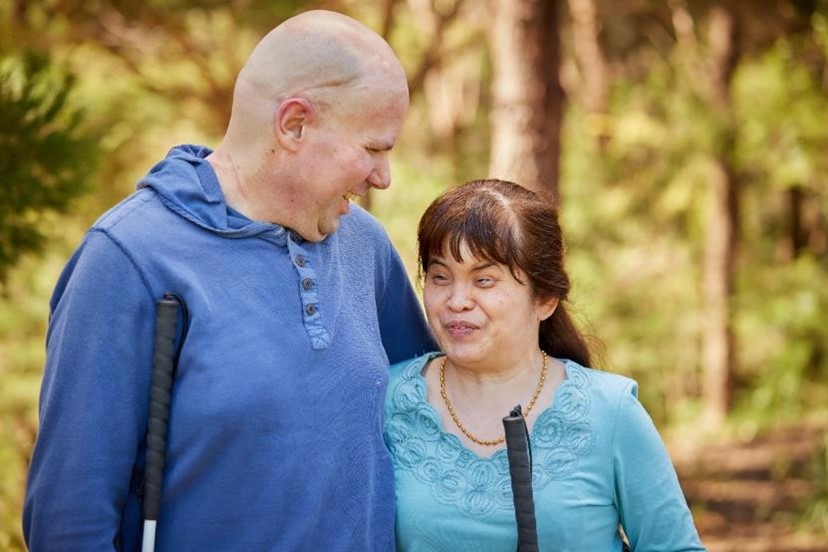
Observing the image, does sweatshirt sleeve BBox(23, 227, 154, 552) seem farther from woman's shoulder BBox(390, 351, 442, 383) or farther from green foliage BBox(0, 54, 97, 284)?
green foliage BBox(0, 54, 97, 284)

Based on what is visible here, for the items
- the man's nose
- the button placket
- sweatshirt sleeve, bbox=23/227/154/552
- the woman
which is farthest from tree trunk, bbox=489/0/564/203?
sweatshirt sleeve, bbox=23/227/154/552

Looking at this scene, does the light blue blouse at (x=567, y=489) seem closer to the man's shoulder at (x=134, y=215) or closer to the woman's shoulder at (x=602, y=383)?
the woman's shoulder at (x=602, y=383)

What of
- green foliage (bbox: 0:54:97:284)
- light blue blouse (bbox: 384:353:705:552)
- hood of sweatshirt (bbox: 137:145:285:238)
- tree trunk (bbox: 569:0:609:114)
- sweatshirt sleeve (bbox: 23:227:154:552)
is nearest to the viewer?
sweatshirt sleeve (bbox: 23:227:154:552)

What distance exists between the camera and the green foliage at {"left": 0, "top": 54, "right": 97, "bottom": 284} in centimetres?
396

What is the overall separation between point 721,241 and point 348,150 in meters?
9.31

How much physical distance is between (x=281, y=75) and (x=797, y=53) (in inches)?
328

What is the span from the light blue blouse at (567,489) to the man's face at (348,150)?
0.62 m

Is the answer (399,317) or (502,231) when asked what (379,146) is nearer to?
(502,231)

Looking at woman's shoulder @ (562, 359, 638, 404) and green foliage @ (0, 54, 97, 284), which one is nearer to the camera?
woman's shoulder @ (562, 359, 638, 404)

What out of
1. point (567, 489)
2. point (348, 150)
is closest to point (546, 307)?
point (567, 489)

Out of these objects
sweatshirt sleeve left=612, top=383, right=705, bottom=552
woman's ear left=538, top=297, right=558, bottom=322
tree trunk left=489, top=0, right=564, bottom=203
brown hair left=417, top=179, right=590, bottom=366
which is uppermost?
tree trunk left=489, top=0, right=564, bottom=203

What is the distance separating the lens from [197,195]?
228cm

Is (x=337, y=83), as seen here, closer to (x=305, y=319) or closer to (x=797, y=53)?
(x=305, y=319)

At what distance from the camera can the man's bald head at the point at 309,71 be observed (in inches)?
91.2
